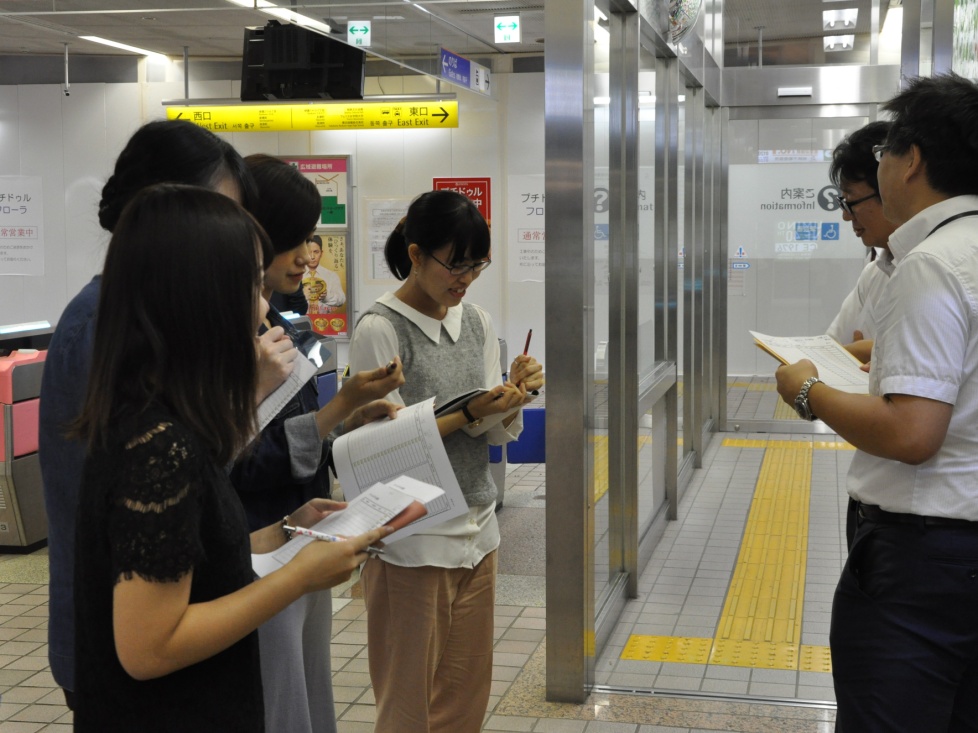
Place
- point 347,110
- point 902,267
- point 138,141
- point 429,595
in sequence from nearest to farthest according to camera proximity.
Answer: point 138,141, point 902,267, point 429,595, point 347,110

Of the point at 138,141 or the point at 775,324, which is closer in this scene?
the point at 138,141

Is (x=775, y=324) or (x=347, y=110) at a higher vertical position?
(x=347, y=110)

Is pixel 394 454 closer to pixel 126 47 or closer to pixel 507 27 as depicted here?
pixel 507 27

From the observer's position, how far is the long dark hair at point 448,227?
103 inches

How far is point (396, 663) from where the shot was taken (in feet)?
8.32

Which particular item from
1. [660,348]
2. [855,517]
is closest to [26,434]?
[660,348]

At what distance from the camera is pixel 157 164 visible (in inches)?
68.8

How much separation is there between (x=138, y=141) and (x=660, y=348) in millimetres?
4234

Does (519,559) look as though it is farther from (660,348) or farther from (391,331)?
(391,331)

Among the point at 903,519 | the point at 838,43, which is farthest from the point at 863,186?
the point at 838,43

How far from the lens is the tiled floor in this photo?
349cm

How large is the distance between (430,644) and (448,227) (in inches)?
39.3

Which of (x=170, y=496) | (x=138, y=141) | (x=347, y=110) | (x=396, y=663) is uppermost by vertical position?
(x=347, y=110)

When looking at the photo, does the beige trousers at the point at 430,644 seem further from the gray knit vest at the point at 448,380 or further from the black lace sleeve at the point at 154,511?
the black lace sleeve at the point at 154,511
